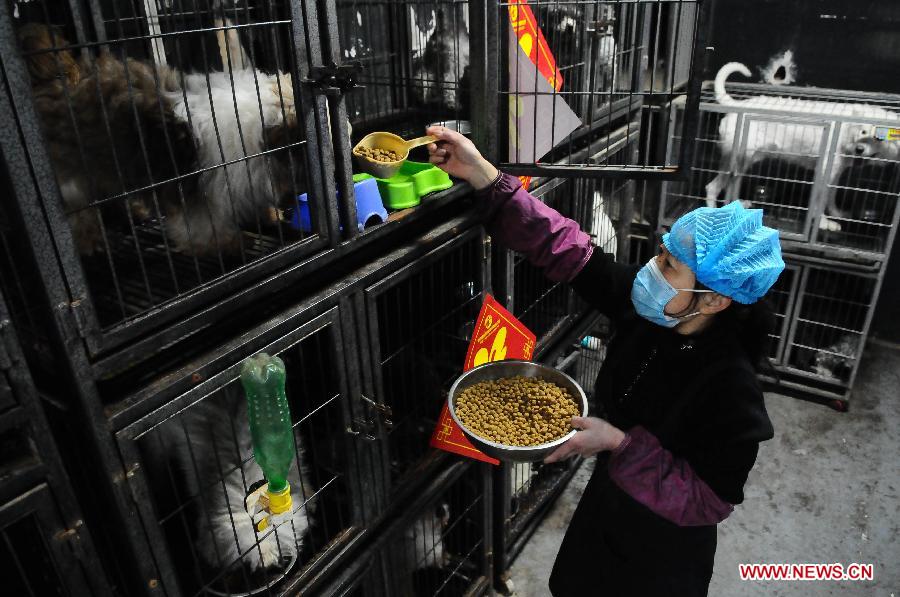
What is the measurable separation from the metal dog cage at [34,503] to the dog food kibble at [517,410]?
769 millimetres

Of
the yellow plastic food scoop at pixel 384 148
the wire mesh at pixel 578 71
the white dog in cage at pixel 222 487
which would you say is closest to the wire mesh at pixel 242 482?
the white dog in cage at pixel 222 487

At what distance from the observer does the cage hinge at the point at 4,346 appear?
77 centimetres

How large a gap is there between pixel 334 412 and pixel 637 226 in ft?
7.99

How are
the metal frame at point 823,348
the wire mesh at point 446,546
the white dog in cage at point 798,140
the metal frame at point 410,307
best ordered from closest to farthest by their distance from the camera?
the metal frame at point 410,307, the wire mesh at point 446,546, the white dog in cage at point 798,140, the metal frame at point 823,348

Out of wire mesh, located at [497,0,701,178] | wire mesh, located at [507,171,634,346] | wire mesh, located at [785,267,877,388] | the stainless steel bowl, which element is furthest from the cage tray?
wire mesh, located at [785,267,877,388]

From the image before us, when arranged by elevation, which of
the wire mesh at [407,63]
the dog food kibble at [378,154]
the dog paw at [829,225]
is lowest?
the dog paw at [829,225]

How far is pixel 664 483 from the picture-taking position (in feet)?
4.66

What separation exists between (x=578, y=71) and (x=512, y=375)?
1.06 metres

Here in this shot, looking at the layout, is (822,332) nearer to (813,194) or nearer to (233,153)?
(813,194)

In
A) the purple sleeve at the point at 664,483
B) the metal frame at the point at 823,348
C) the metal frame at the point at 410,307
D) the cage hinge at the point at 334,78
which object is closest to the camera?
the cage hinge at the point at 334,78

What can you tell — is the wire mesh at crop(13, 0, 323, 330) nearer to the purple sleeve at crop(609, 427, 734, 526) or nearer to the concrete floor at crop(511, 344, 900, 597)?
the purple sleeve at crop(609, 427, 734, 526)

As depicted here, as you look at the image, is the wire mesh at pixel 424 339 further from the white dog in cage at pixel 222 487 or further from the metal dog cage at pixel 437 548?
the white dog in cage at pixel 222 487

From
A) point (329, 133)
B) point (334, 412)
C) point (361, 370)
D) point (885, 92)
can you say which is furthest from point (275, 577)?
point (885, 92)

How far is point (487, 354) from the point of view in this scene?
5.54 ft
